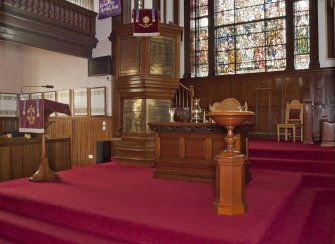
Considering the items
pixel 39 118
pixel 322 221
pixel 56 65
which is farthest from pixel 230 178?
pixel 56 65

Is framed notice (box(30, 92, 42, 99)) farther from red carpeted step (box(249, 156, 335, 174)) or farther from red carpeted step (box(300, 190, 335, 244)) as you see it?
red carpeted step (box(300, 190, 335, 244))

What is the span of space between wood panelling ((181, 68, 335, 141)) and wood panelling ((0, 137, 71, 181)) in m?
4.32

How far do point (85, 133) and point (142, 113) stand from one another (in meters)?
2.72

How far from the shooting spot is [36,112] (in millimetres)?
4684

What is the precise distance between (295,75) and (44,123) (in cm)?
629

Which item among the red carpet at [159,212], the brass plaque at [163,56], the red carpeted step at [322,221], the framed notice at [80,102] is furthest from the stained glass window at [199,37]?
the red carpeted step at [322,221]

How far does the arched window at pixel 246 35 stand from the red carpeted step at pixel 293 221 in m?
5.26

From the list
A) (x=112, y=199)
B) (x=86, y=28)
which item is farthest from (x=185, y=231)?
(x=86, y=28)

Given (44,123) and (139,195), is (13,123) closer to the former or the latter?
(44,123)

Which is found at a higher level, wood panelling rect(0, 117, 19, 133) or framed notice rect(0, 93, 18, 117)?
framed notice rect(0, 93, 18, 117)

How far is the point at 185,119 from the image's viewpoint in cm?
734

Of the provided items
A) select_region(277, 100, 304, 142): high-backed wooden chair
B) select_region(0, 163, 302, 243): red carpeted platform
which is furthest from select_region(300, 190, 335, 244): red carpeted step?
select_region(277, 100, 304, 142): high-backed wooden chair

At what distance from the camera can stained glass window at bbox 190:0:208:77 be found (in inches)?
387

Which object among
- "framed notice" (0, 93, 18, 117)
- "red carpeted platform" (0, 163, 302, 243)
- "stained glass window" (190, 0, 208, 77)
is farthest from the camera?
"stained glass window" (190, 0, 208, 77)
